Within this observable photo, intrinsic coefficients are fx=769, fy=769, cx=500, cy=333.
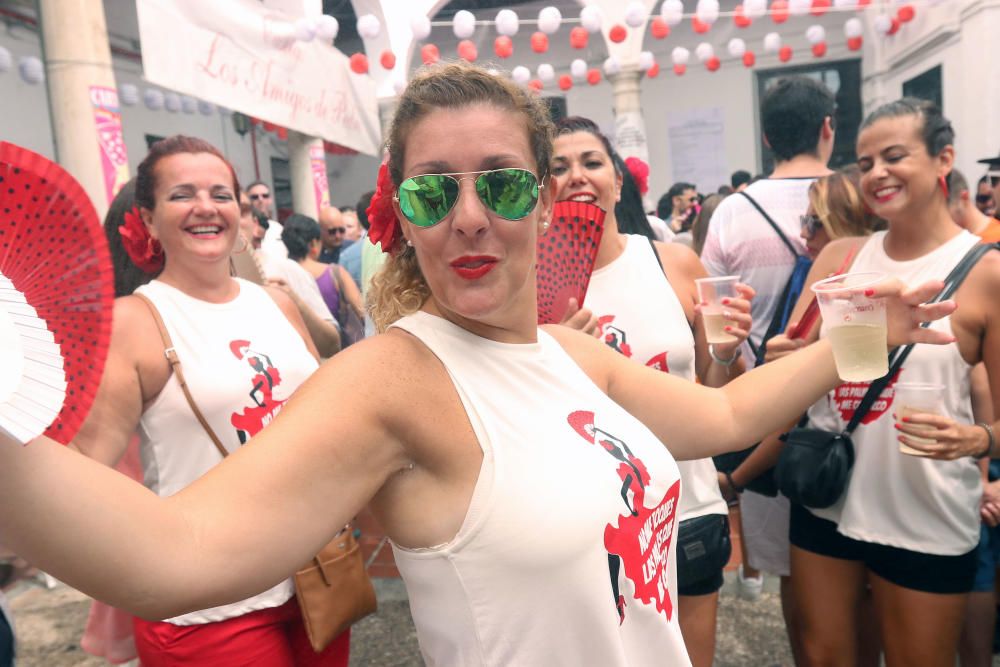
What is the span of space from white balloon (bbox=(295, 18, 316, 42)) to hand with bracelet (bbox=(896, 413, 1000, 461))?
646 cm

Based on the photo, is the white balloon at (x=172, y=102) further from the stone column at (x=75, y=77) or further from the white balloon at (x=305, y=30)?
the stone column at (x=75, y=77)

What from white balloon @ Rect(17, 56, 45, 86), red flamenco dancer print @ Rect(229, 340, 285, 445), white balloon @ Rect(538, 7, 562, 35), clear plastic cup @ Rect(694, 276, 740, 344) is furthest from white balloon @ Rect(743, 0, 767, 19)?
red flamenco dancer print @ Rect(229, 340, 285, 445)

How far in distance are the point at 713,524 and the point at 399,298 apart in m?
1.39

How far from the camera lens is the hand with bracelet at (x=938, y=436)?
199 centimetres

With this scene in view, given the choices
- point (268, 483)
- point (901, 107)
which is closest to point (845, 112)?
point (901, 107)

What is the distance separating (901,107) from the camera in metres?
2.36

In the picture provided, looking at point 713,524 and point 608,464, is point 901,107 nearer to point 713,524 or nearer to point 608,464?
point 713,524

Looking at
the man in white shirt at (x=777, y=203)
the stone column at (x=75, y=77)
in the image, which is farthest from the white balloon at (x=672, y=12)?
the man in white shirt at (x=777, y=203)

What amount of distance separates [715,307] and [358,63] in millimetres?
7998

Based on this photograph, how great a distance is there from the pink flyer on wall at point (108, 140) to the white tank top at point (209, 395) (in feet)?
11.5

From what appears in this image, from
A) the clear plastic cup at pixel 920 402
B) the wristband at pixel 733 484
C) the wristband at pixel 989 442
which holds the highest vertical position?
the clear plastic cup at pixel 920 402

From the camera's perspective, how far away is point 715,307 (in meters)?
2.25

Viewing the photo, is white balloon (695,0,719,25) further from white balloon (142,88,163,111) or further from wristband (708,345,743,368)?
wristband (708,345,743,368)

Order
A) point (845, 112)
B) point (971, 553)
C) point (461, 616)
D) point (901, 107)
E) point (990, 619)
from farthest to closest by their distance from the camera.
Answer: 1. point (845, 112)
2. point (990, 619)
3. point (901, 107)
4. point (971, 553)
5. point (461, 616)
